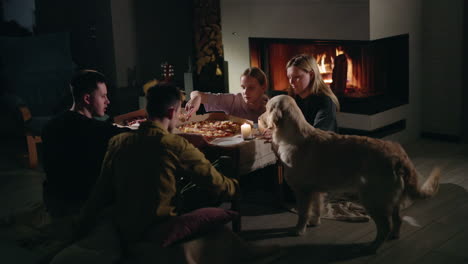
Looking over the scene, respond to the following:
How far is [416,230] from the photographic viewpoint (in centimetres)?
324

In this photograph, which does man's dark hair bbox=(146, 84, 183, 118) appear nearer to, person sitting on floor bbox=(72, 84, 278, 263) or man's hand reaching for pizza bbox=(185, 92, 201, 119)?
person sitting on floor bbox=(72, 84, 278, 263)

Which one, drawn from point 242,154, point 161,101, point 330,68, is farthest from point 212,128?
point 330,68

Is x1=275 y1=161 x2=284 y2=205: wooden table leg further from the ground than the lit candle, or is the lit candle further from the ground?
the lit candle

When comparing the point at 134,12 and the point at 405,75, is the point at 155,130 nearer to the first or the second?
the point at 405,75

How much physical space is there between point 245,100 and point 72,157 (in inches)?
59.8

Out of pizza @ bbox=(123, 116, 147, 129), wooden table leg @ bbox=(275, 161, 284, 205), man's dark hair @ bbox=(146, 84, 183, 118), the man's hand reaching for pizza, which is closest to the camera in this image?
man's dark hair @ bbox=(146, 84, 183, 118)

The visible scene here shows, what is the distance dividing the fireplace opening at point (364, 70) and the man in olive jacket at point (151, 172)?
253 centimetres

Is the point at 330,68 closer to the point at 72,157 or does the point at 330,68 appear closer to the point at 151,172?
the point at 72,157

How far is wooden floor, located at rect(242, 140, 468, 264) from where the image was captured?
293cm

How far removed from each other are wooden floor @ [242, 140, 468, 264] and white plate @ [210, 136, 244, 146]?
0.50m

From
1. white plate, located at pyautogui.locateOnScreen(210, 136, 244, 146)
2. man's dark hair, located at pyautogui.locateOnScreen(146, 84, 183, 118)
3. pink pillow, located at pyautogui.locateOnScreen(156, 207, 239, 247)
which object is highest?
man's dark hair, located at pyautogui.locateOnScreen(146, 84, 183, 118)

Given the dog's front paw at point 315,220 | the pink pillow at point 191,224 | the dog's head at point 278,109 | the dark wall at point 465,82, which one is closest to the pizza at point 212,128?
the dog's head at point 278,109

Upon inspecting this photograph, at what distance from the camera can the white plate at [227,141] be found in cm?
331

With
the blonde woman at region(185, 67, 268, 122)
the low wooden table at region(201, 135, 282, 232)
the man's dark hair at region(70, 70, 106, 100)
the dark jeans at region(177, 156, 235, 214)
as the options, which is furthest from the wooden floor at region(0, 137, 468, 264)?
the man's dark hair at region(70, 70, 106, 100)
